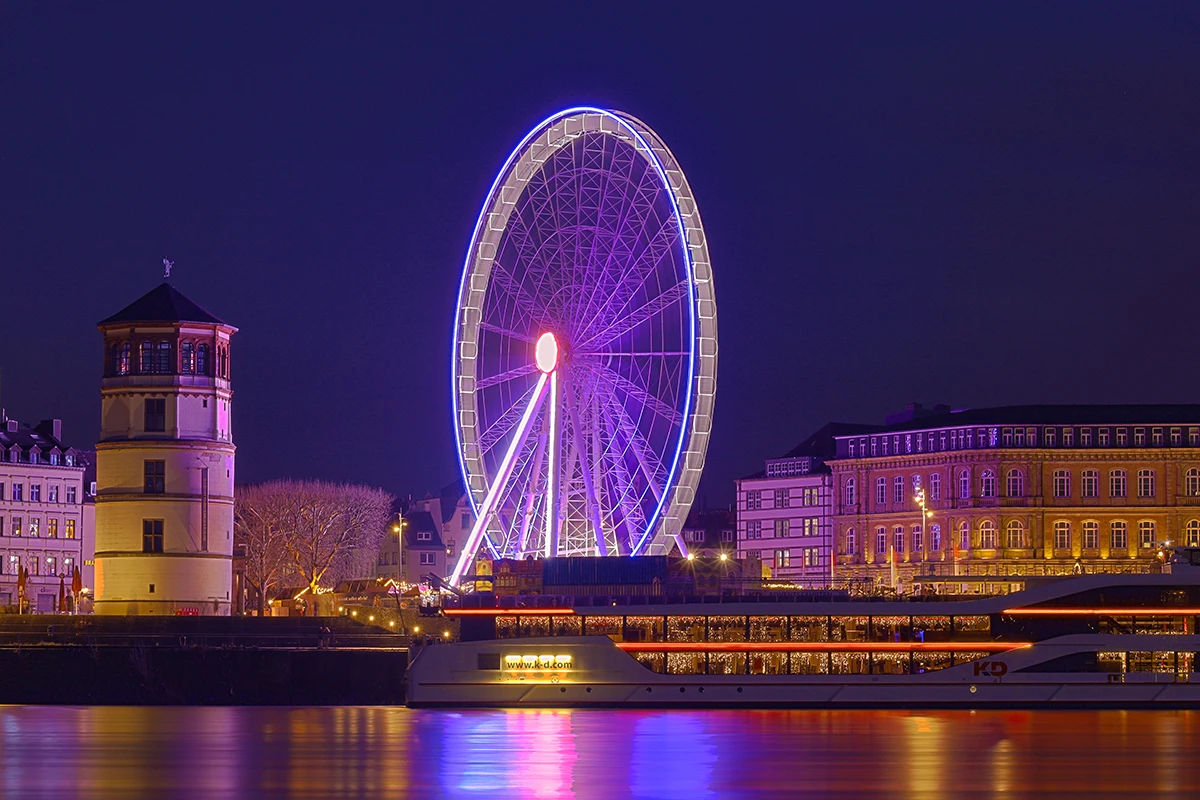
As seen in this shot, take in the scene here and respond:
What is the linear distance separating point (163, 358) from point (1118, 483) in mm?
65310

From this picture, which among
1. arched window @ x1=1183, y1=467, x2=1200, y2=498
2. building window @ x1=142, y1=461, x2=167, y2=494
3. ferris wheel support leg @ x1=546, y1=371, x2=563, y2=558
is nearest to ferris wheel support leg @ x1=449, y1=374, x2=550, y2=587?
ferris wheel support leg @ x1=546, y1=371, x2=563, y2=558

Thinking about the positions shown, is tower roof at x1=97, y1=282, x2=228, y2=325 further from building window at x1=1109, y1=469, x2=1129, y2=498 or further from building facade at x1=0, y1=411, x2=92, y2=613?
building window at x1=1109, y1=469, x2=1129, y2=498

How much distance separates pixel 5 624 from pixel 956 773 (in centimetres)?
6213

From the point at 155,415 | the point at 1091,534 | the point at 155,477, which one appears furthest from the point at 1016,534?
the point at 155,415

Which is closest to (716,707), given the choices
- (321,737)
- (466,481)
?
(466,481)

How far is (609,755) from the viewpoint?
51.1 m

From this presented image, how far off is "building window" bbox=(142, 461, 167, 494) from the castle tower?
0.05 meters

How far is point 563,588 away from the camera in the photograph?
266 ft

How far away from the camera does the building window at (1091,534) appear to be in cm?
14362

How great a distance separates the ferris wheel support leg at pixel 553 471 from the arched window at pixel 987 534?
6580 cm

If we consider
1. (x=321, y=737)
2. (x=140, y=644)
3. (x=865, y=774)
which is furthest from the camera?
(x=140, y=644)

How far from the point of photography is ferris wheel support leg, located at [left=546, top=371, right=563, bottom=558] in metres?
83.6

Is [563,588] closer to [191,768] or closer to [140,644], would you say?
[140,644]

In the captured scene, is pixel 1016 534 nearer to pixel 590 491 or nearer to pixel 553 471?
pixel 553 471
